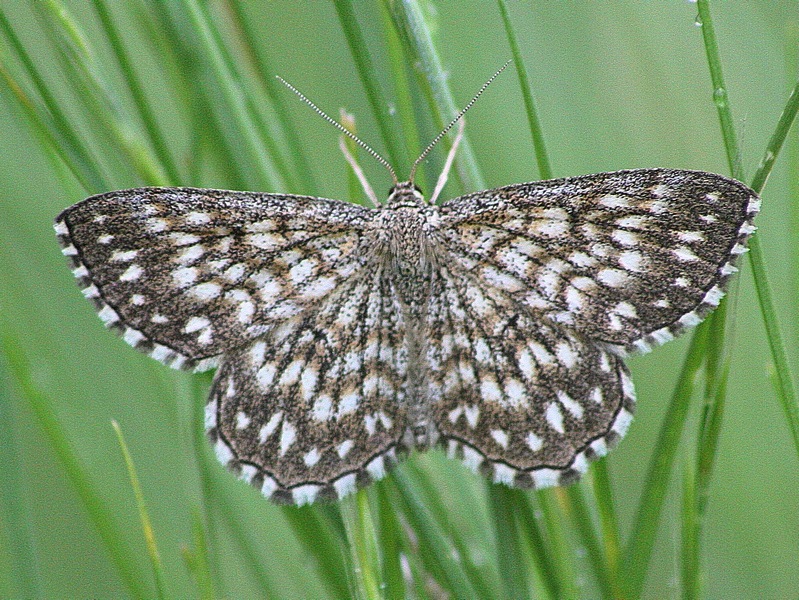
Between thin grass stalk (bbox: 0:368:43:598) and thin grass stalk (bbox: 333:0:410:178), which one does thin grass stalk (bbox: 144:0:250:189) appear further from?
thin grass stalk (bbox: 0:368:43:598)

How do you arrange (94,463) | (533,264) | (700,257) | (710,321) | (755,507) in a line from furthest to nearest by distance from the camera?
(755,507)
(94,463)
(533,264)
(700,257)
(710,321)

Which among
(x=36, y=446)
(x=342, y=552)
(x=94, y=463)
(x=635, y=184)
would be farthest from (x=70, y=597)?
(x=635, y=184)

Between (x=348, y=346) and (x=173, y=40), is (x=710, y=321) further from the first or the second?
(x=173, y=40)

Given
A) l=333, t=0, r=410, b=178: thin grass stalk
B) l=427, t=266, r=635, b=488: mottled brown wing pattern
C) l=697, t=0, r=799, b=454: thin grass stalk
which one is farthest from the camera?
l=427, t=266, r=635, b=488: mottled brown wing pattern

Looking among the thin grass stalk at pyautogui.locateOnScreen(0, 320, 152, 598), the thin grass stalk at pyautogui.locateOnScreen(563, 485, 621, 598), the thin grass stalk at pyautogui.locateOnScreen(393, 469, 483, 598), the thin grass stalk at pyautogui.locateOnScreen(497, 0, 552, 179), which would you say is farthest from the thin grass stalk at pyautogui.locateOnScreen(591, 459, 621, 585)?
the thin grass stalk at pyautogui.locateOnScreen(0, 320, 152, 598)

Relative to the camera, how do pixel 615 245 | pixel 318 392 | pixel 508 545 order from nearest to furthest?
1. pixel 508 545
2. pixel 615 245
3. pixel 318 392

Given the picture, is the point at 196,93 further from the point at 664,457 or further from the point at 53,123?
the point at 664,457

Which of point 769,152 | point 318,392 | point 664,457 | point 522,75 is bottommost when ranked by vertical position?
point 664,457

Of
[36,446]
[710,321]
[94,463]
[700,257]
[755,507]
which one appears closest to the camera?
[710,321]

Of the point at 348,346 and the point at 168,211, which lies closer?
the point at 168,211

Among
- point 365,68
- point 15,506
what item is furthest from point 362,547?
point 365,68

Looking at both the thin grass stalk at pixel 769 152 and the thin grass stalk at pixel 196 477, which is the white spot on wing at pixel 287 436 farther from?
the thin grass stalk at pixel 769 152
